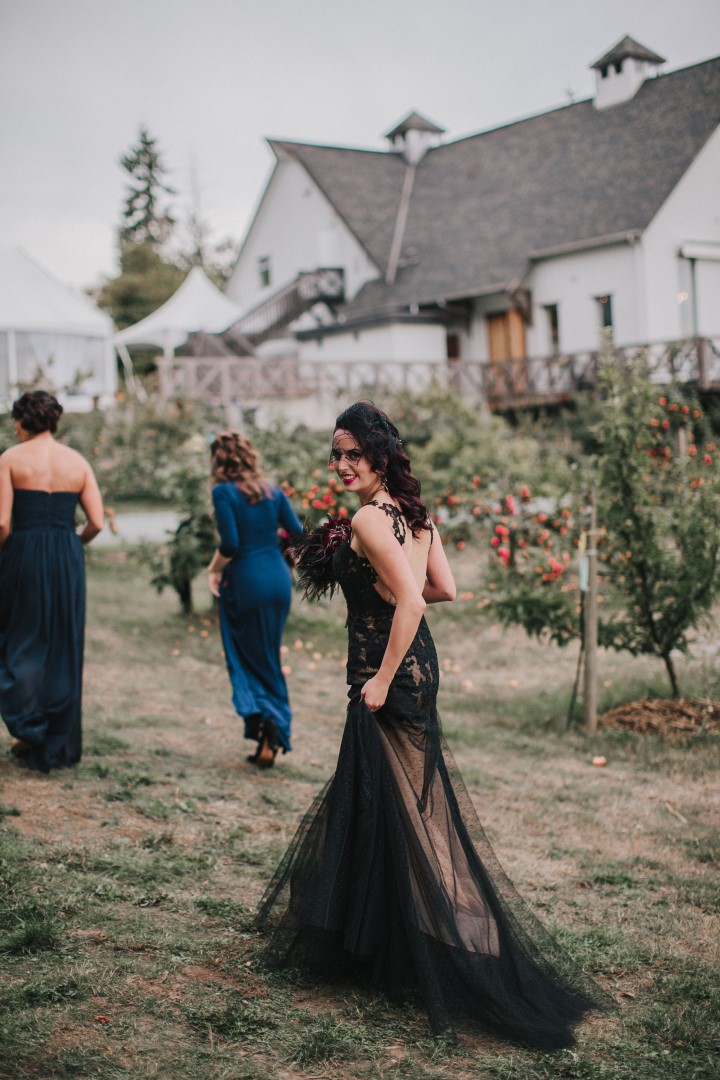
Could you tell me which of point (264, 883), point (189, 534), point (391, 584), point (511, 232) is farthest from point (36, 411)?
point (511, 232)

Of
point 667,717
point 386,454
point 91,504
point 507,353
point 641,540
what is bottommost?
point 667,717

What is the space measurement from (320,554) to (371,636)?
0.40 metres

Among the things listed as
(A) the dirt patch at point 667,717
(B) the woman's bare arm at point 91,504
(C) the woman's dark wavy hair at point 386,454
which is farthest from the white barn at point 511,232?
(C) the woman's dark wavy hair at point 386,454

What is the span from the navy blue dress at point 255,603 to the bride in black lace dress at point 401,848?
2.61m

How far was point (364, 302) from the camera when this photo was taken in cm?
3127

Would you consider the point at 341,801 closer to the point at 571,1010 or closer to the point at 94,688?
the point at 571,1010

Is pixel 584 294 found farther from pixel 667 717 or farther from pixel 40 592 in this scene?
pixel 40 592

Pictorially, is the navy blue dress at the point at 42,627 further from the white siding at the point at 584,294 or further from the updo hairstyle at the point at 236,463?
the white siding at the point at 584,294

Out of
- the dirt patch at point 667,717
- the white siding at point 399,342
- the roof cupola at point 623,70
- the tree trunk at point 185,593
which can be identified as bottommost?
the dirt patch at point 667,717

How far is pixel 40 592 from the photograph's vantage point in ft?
19.7

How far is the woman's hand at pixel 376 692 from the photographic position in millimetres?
3541

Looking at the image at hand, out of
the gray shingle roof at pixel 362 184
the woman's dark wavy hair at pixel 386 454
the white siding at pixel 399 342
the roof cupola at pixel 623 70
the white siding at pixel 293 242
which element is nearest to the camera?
the woman's dark wavy hair at pixel 386 454

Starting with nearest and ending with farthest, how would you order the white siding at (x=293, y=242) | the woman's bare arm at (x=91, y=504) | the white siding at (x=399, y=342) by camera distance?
the woman's bare arm at (x=91, y=504)
the white siding at (x=399, y=342)
the white siding at (x=293, y=242)

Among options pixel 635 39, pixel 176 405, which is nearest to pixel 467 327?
pixel 635 39
